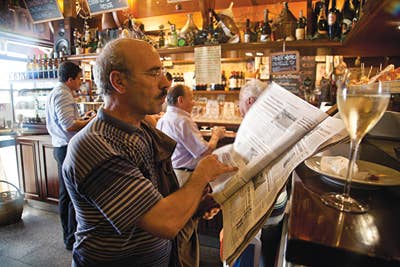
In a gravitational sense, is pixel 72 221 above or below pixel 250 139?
below

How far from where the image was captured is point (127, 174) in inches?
31.2

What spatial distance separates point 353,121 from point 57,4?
14.6 ft

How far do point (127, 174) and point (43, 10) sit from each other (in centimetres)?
425

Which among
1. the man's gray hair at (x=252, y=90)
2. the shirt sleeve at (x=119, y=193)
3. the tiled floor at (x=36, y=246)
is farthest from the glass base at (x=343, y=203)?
the tiled floor at (x=36, y=246)

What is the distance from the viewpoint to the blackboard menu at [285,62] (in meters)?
2.63

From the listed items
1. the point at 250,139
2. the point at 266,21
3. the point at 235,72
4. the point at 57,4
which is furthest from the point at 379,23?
the point at 57,4

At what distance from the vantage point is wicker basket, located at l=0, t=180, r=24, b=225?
3080 mm

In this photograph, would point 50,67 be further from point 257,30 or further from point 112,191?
point 112,191

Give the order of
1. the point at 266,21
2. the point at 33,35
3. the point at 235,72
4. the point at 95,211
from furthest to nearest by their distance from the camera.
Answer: the point at 33,35
the point at 235,72
the point at 266,21
the point at 95,211

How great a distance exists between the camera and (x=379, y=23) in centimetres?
112

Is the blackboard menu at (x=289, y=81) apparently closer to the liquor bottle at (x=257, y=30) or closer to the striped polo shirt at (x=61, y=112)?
the liquor bottle at (x=257, y=30)

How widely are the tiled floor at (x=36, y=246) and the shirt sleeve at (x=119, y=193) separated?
191 cm

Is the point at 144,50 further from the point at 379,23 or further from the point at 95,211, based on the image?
the point at 379,23

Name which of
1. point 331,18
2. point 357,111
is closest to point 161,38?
point 331,18
